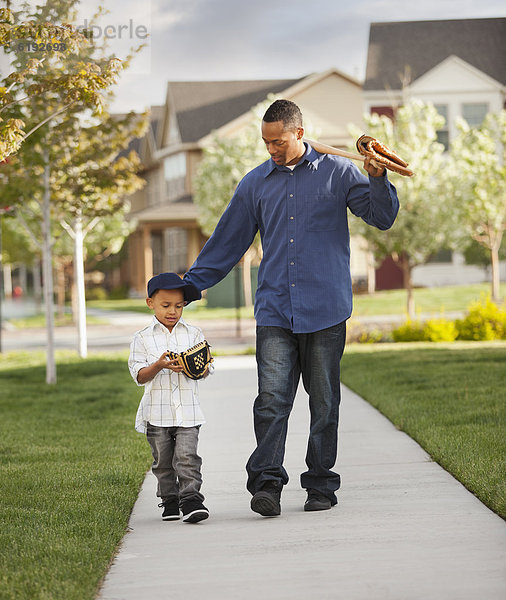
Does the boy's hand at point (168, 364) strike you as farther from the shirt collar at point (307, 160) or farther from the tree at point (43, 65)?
the tree at point (43, 65)

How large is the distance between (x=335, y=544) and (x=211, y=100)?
116ft

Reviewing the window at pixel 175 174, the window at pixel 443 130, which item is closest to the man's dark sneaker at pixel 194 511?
the window at pixel 443 130

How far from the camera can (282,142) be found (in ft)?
16.1

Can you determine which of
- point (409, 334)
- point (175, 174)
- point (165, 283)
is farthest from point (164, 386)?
point (175, 174)

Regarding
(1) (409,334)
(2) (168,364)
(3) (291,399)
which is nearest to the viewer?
(2) (168,364)

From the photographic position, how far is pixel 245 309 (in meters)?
30.0

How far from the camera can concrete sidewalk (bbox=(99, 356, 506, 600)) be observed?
3.72 m

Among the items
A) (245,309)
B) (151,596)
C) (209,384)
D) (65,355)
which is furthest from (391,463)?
(245,309)

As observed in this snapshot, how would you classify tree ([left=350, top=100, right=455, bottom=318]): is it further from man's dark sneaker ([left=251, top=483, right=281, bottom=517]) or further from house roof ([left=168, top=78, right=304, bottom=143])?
house roof ([left=168, top=78, right=304, bottom=143])

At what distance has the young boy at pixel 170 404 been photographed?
4934mm

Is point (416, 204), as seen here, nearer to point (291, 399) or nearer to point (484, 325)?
point (484, 325)

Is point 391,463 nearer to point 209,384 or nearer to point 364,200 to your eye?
point 364,200

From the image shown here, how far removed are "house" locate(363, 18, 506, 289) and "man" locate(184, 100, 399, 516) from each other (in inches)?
1032

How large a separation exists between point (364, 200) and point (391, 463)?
206 centimetres
